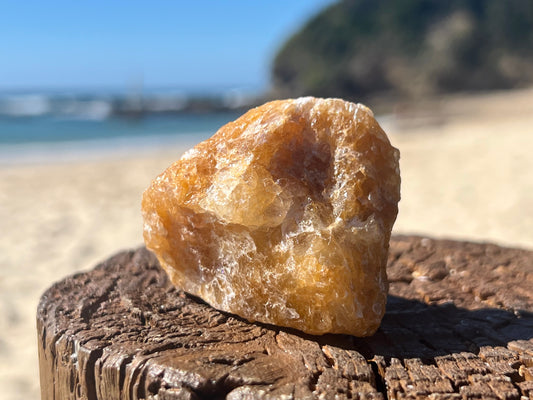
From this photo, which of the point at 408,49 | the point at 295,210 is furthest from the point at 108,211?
the point at 408,49

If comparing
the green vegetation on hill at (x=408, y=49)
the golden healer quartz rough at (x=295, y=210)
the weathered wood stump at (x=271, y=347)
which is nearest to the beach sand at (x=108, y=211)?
the weathered wood stump at (x=271, y=347)

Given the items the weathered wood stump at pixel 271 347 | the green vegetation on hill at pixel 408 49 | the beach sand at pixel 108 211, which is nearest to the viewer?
the weathered wood stump at pixel 271 347

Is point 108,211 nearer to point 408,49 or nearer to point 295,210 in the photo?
point 295,210

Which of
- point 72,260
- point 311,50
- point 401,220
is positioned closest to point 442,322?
point 72,260

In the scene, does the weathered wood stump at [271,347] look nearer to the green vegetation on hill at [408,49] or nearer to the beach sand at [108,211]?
the beach sand at [108,211]

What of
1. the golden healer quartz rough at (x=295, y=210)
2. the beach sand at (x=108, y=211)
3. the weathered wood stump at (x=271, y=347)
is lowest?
the weathered wood stump at (x=271, y=347)

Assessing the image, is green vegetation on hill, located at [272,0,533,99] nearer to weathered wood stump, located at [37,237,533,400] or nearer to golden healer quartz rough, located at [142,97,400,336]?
weathered wood stump, located at [37,237,533,400]
